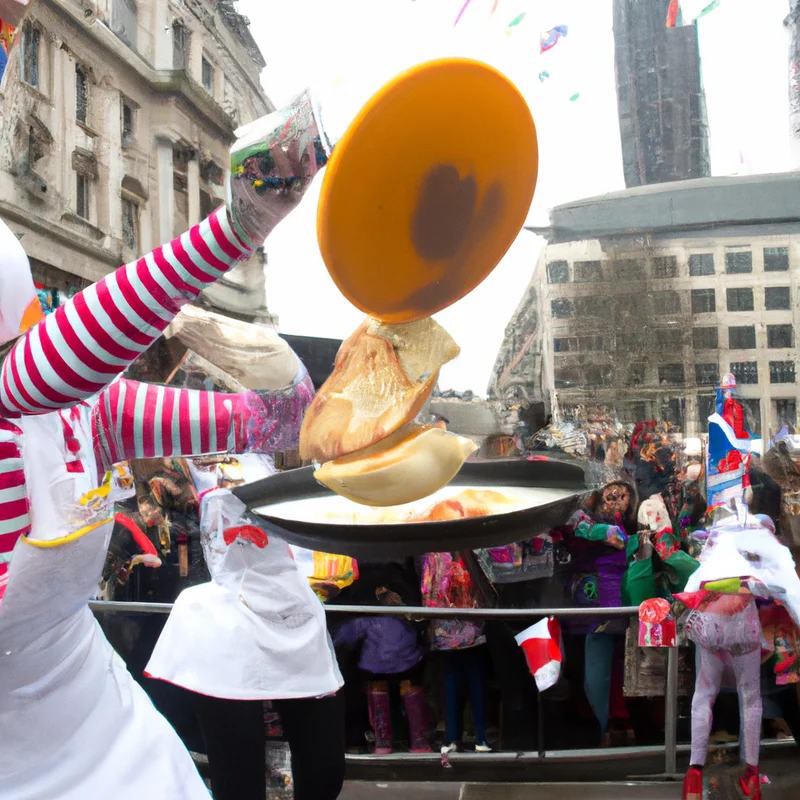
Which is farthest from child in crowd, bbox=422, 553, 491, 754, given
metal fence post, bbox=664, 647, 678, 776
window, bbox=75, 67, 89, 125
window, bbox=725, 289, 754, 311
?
window, bbox=725, 289, 754, 311

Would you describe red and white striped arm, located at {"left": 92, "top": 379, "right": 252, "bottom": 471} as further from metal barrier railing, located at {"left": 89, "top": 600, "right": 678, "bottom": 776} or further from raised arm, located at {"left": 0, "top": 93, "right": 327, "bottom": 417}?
metal barrier railing, located at {"left": 89, "top": 600, "right": 678, "bottom": 776}

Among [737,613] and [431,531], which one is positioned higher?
[431,531]

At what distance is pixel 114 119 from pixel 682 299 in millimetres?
3205

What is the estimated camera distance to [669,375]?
179 inches

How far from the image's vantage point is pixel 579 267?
4445 mm

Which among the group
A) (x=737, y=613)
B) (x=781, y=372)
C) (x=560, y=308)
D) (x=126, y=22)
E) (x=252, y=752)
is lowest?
(x=252, y=752)

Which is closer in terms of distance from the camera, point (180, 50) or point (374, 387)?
point (374, 387)

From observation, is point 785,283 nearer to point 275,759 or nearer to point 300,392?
point 275,759

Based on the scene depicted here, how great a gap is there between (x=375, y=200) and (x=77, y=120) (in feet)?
7.19

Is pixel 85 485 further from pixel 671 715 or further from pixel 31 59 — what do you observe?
pixel 671 715

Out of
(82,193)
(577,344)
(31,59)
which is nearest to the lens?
(31,59)

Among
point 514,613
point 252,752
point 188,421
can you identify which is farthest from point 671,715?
point 188,421

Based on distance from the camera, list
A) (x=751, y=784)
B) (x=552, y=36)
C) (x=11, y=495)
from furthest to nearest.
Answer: (x=552, y=36)
(x=751, y=784)
(x=11, y=495)

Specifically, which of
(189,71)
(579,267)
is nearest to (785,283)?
(579,267)
